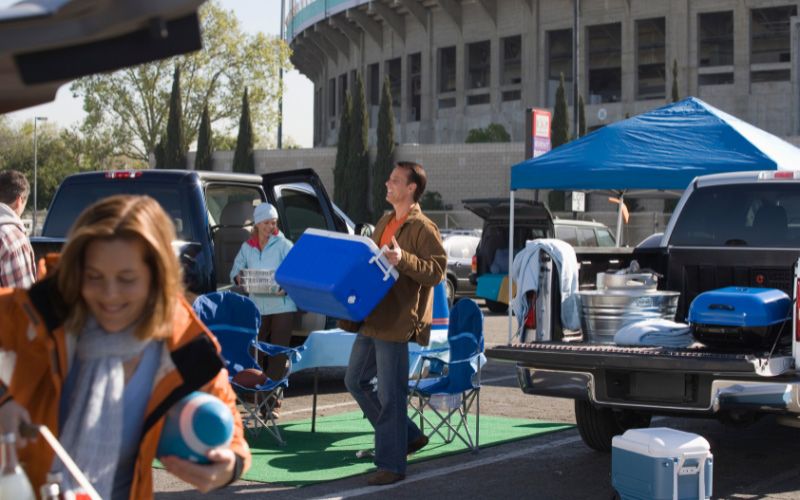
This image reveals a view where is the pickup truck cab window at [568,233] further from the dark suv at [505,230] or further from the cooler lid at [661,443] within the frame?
the cooler lid at [661,443]

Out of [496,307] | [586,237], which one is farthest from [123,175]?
[586,237]

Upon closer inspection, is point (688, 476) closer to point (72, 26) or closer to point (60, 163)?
point (72, 26)

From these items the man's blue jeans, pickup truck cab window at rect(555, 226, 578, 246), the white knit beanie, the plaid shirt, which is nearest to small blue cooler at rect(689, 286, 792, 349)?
the man's blue jeans

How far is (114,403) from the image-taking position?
110 inches

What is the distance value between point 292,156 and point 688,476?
186ft

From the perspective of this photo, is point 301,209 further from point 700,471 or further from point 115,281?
point 115,281

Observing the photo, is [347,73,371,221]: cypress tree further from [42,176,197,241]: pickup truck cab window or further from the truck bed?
the truck bed

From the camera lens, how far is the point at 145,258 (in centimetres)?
283

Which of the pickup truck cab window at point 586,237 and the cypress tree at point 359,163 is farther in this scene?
the cypress tree at point 359,163

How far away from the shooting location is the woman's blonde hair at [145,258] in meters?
2.79

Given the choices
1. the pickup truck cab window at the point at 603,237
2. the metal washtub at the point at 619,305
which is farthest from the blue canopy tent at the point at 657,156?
the pickup truck cab window at the point at 603,237

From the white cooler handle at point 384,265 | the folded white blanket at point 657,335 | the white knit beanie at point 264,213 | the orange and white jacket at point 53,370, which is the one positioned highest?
the white knit beanie at point 264,213

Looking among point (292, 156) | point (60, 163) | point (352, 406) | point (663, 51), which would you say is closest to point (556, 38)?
point (663, 51)

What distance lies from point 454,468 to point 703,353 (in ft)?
6.15
